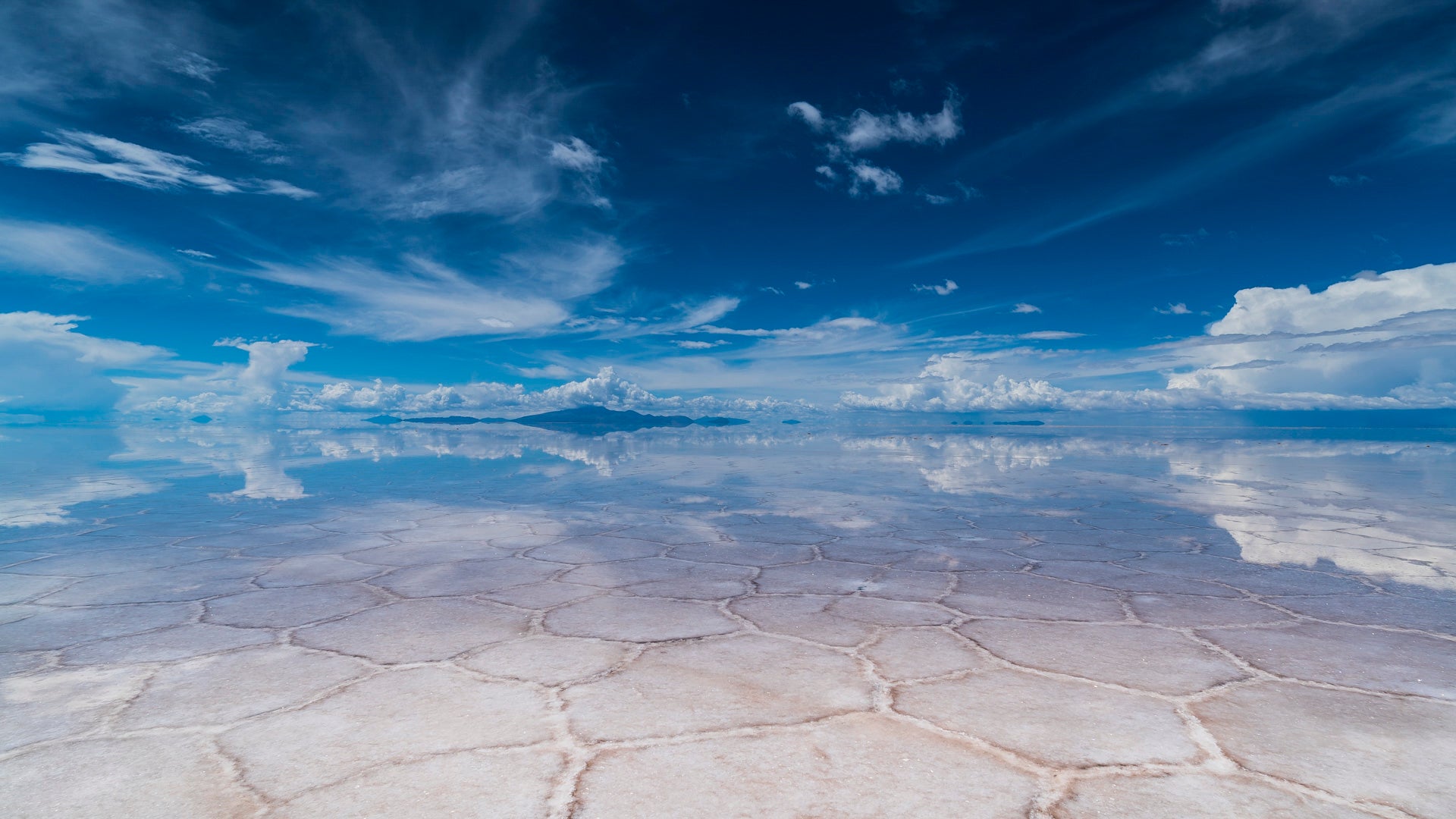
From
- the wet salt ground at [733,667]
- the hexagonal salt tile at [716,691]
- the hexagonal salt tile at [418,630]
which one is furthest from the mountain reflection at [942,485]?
the hexagonal salt tile at [418,630]

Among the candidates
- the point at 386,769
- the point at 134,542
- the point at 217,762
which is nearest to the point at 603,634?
the point at 386,769

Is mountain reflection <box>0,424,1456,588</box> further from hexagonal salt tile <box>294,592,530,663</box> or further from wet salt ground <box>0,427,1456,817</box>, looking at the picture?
hexagonal salt tile <box>294,592,530,663</box>

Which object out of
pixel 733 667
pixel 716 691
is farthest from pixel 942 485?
pixel 716 691

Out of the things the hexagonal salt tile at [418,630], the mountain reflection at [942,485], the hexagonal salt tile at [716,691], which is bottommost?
the hexagonal salt tile at [418,630]

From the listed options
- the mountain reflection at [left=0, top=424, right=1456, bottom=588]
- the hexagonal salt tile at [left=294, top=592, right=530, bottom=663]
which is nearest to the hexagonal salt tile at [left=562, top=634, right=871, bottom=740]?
the hexagonal salt tile at [left=294, top=592, right=530, bottom=663]

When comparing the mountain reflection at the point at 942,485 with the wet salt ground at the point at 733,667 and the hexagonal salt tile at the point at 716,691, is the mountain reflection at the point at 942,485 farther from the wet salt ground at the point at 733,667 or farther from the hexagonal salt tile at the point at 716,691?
the hexagonal salt tile at the point at 716,691

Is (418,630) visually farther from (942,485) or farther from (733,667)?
(942,485)

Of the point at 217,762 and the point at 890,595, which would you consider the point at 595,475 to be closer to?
the point at 890,595

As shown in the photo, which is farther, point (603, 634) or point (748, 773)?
point (603, 634)
